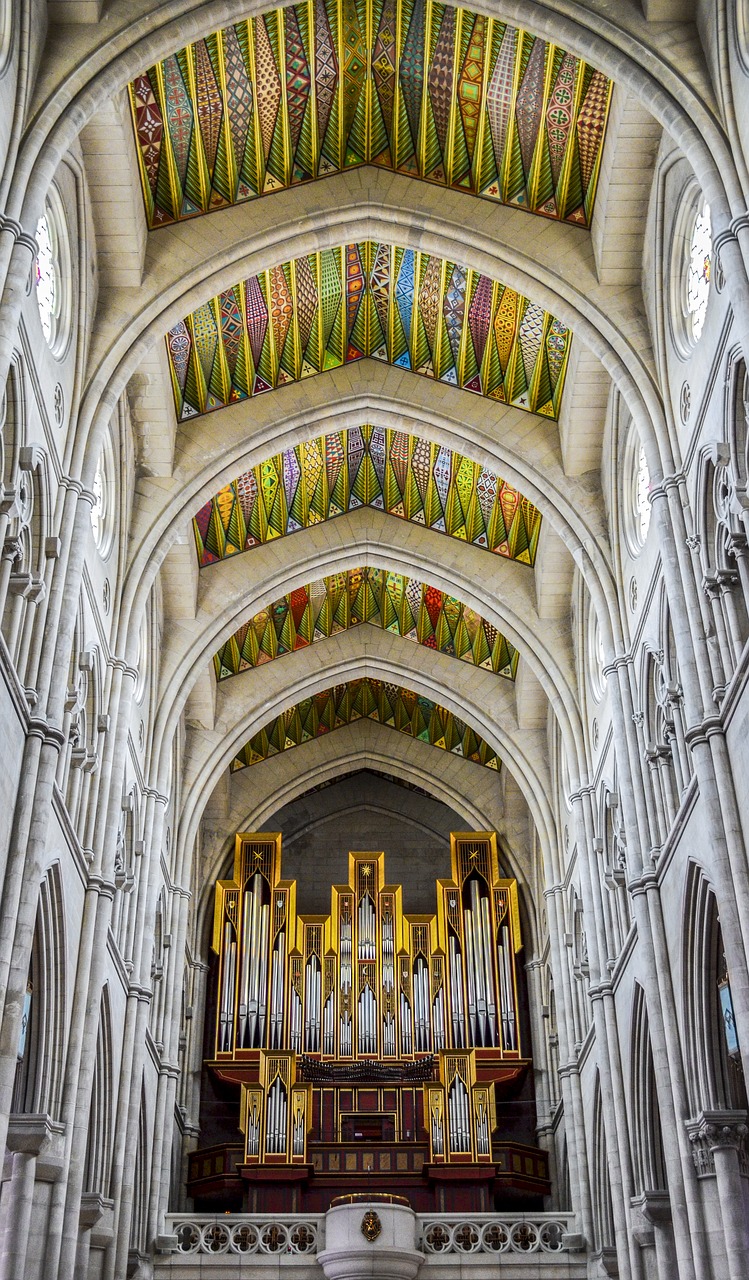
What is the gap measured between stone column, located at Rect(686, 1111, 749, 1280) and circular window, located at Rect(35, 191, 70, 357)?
11.5m

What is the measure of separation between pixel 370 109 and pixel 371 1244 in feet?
55.5

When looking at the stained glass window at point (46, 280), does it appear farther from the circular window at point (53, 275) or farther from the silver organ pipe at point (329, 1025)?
the silver organ pipe at point (329, 1025)

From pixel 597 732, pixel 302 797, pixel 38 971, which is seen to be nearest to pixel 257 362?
pixel 597 732

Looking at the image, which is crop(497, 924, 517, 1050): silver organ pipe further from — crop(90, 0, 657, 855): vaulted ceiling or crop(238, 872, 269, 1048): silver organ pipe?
crop(238, 872, 269, 1048): silver organ pipe

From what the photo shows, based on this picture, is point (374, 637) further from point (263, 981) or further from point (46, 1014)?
point (46, 1014)

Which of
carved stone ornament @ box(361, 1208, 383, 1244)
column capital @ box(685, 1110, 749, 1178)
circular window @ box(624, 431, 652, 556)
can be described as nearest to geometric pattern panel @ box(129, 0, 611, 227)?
circular window @ box(624, 431, 652, 556)

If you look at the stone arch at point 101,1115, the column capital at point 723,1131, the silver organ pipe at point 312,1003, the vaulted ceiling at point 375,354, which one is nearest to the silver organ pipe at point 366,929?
the silver organ pipe at point 312,1003

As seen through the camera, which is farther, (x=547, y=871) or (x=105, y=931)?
(x=547, y=871)

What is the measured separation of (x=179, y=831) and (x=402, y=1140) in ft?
23.7

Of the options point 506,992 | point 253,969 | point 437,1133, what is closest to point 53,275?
point 253,969

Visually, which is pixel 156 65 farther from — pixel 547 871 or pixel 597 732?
pixel 547 871

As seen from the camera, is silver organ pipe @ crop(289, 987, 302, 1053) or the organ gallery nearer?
the organ gallery

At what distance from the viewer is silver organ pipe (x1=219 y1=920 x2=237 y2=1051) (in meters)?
28.9

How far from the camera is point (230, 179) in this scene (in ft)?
65.3
